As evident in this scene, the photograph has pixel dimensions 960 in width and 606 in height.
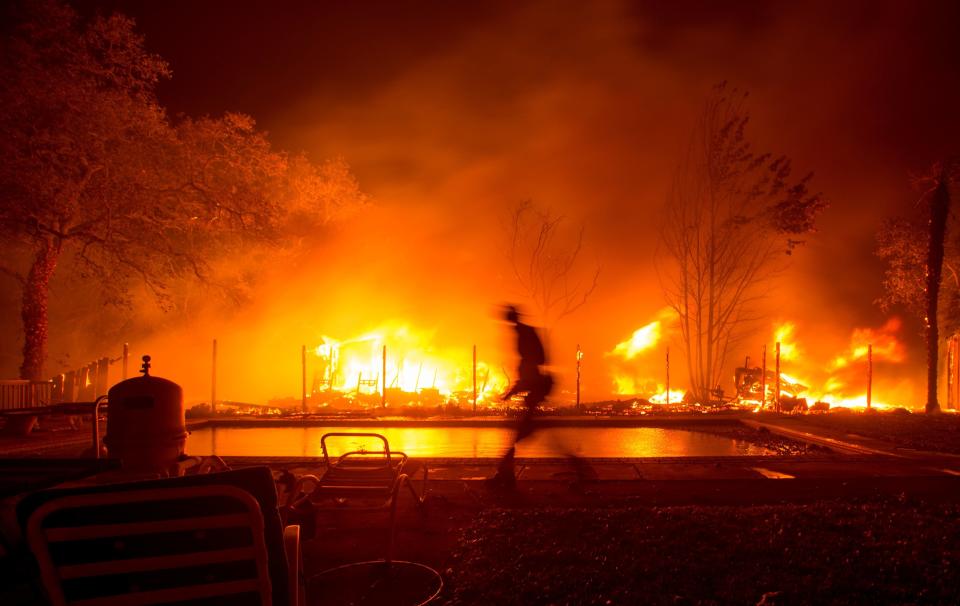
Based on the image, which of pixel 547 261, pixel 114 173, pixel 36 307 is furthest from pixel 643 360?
pixel 36 307

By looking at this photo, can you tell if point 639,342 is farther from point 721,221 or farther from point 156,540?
point 156,540

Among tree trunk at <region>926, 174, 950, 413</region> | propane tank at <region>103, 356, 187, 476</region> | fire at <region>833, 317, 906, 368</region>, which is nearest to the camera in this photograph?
propane tank at <region>103, 356, 187, 476</region>

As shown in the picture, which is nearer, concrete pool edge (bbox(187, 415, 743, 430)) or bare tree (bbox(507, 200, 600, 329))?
concrete pool edge (bbox(187, 415, 743, 430))

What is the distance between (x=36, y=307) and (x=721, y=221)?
17933 millimetres

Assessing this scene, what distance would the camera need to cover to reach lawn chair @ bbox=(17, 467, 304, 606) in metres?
2.06

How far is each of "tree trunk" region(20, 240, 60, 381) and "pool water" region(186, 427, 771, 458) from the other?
5.38m

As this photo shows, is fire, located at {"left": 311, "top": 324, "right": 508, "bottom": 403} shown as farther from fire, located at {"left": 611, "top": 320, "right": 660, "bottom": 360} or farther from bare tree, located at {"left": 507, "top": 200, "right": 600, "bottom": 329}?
fire, located at {"left": 611, "top": 320, "right": 660, "bottom": 360}

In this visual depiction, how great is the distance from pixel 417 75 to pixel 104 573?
20639 millimetres

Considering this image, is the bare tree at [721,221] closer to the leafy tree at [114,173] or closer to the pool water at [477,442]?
the pool water at [477,442]

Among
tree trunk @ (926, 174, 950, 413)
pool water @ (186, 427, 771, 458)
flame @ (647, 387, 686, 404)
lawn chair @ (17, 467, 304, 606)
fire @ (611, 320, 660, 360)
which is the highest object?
tree trunk @ (926, 174, 950, 413)

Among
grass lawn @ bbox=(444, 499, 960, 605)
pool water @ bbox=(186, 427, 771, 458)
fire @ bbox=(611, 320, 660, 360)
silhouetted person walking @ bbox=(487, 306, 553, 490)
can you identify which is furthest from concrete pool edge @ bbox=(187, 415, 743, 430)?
grass lawn @ bbox=(444, 499, 960, 605)

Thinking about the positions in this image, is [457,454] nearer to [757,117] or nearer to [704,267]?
[704,267]

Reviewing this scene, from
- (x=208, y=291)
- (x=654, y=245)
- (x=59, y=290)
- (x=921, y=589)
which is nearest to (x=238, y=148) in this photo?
(x=208, y=291)

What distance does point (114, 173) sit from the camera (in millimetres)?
→ 14867
